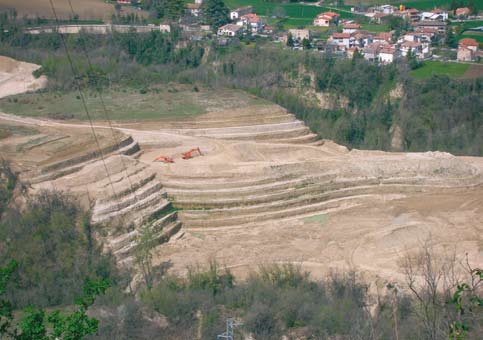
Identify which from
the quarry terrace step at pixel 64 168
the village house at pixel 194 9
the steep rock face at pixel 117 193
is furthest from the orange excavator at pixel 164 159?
the village house at pixel 194 9

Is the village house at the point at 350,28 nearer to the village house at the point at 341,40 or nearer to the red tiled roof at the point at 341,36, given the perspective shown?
the red tiled roof at the point at 341,36

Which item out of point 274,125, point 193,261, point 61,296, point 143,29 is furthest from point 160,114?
point 143,29

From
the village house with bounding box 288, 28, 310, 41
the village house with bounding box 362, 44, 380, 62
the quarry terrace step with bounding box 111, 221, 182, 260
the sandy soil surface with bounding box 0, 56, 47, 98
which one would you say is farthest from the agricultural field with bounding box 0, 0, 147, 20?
the quarry terrace step with bounding box 111, 221, 182, 260

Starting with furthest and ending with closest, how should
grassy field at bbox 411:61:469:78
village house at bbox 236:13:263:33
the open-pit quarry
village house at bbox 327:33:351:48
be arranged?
village house at bbox 236:13:263:33 < village house at bbox 327:33:351:48 < grassy field at bbox 411:61:469:78 < the open-pit quarry

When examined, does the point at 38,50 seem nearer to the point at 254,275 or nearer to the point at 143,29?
the point at 143,29

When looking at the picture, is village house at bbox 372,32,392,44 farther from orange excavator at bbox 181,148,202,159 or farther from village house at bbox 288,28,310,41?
orange excavator at bbox 181,148,202,159

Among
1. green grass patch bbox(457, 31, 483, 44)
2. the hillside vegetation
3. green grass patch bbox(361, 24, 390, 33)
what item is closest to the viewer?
the hillside vegetation
